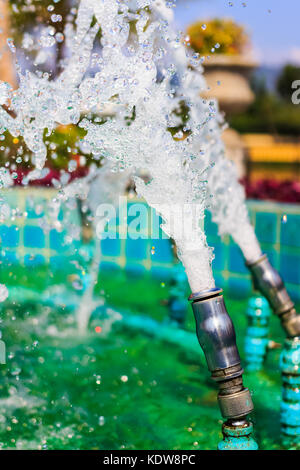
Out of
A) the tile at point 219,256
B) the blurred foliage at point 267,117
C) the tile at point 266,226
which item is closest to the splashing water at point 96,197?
the tile at point 219,256

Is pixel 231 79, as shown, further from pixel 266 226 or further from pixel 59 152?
pixel 266 226

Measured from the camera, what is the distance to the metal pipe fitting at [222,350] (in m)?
1.44

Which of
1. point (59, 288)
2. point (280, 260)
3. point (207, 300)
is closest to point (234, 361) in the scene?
point (207, 300)

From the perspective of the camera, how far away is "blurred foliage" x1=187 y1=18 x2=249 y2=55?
591 cm

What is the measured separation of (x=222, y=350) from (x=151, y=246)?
9.08ft

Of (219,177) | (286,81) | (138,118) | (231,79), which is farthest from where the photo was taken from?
(286,81)

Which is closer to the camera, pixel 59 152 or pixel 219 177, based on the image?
pixel 219 177

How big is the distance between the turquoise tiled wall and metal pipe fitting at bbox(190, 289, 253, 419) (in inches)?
79.3

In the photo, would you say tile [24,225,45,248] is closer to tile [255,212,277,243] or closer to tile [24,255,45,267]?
tile [24,255,45,267]

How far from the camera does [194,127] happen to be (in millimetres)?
1620

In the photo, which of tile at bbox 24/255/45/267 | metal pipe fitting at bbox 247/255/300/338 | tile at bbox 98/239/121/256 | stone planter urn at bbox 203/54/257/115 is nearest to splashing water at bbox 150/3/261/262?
metal pipe fitting at bbox 247/255/300/338

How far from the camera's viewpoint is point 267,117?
18359 millimetres

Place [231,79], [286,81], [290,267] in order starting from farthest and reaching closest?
[286,81], [231,79], [290,267]

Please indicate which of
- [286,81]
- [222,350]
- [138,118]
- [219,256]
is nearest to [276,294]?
[222,350]
